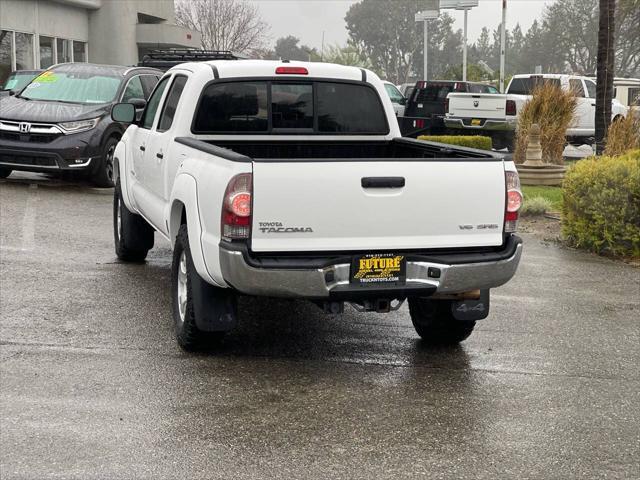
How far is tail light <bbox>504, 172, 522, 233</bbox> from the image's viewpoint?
20.8ft

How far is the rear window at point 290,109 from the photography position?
7.60m

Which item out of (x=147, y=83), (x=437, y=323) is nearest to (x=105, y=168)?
(x=147, y=83)

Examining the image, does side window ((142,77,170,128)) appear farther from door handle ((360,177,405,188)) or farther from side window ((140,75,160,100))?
side window ((140,75,160,100))

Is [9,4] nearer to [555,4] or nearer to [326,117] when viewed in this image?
[326,117]

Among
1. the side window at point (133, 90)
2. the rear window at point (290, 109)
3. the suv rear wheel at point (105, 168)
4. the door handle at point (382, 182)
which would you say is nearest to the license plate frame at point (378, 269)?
the door handle at point (382, 182)

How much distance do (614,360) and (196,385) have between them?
2824 millimetres

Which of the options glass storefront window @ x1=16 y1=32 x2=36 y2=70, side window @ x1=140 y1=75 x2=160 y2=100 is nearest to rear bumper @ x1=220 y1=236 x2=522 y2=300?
side window @ x1=140 y1=75 x2=160 y2=100

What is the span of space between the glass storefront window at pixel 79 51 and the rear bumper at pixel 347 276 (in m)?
39.6

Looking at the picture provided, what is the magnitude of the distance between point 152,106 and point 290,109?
1.57 m

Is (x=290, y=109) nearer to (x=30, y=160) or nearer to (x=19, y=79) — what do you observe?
(x=30, y=160)

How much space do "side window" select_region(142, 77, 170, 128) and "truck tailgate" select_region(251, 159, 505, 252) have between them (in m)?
3.12

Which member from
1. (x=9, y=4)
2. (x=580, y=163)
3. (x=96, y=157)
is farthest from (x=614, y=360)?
(x=9, y=4)

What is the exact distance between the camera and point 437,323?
7.18 m

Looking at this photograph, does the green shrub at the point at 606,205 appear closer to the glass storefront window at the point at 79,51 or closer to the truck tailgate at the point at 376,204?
the truck tailgate at the point at 376,204
